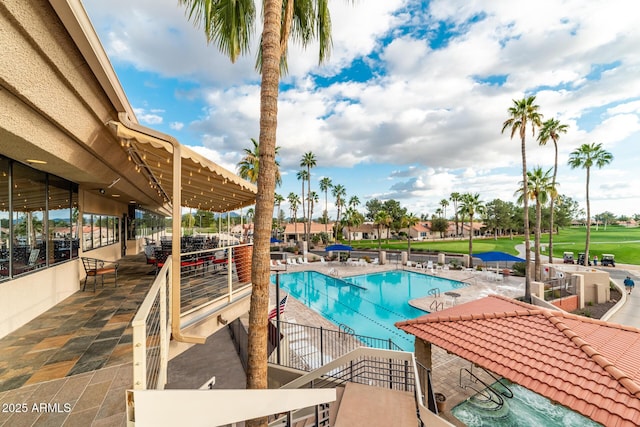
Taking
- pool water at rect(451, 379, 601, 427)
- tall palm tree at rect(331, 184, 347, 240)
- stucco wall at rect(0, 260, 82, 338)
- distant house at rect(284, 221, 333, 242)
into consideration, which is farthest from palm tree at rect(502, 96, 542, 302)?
distant house at rect(284, 221, 333, 242)

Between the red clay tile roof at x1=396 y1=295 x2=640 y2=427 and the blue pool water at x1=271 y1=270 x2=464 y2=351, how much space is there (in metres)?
7.30

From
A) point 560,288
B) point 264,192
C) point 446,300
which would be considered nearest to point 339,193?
point 446,300

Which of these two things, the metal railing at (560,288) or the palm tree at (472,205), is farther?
the palm tree at (472,205)

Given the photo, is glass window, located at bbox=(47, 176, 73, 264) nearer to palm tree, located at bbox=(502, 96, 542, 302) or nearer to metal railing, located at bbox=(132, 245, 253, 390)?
metal railing, located at bbox=(132, 245, 253, 390)

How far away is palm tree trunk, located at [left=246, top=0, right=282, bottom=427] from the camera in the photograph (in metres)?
3.98

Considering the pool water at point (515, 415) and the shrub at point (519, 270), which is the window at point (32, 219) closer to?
the pool water at point (515, 415)

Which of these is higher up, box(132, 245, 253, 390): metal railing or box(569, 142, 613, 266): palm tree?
box(569, 142, 613, 266): palm tree

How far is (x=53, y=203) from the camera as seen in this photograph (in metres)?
6.81

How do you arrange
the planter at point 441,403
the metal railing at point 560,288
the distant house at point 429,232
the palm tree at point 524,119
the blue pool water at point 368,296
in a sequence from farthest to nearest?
the distant house at point 429,232
the palm tree at point 524,119
the metal railing at point 560,288
the blue pool water at point 368,296
the planter at point 441,403

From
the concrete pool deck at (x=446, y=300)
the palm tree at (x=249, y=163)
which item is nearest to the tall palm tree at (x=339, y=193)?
the concrete pool deck at (x=446, y=300)

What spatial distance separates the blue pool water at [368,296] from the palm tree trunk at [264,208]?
11132mm

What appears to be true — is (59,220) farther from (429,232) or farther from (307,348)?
(429,232)

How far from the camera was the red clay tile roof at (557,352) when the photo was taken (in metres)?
4.01

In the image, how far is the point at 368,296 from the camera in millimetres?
20250
